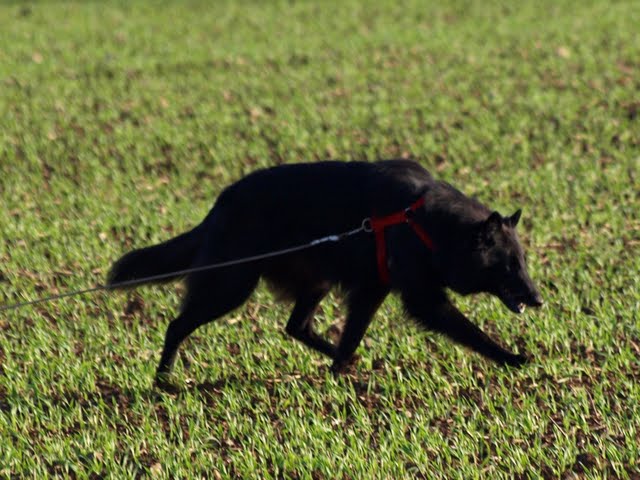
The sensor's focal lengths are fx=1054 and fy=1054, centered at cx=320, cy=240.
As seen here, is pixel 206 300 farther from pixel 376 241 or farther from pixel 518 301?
pixel 518 301

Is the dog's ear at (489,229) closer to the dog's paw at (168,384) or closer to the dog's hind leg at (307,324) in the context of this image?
the dog's hind leg at (307,324)

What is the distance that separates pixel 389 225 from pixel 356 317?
28.1 inches

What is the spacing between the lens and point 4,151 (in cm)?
1234

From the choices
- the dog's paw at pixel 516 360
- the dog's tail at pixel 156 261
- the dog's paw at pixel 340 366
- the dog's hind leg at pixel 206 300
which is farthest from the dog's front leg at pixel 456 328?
the dog's tail at pixel 156 261

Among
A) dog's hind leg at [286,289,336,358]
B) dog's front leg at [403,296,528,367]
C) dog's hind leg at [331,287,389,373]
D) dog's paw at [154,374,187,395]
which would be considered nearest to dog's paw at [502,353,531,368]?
dog's front leg at [403,296,528,367]

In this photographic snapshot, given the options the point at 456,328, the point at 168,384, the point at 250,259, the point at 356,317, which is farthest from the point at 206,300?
the point at 456,328

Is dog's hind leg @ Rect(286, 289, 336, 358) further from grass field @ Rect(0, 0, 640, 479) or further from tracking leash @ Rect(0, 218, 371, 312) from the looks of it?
tracking leash @ Rect(0, 218, 371, 312)

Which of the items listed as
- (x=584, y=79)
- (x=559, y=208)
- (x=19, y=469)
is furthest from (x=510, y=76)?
(x=19, y=469)

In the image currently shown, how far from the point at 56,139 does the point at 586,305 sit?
7523 millimetres

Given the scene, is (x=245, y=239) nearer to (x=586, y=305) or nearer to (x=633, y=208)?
(x=586, y=305)

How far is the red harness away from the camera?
5809 mm

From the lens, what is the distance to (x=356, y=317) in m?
6.34

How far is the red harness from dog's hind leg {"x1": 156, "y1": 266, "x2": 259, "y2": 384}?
809mm

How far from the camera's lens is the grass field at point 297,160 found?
221 inches
